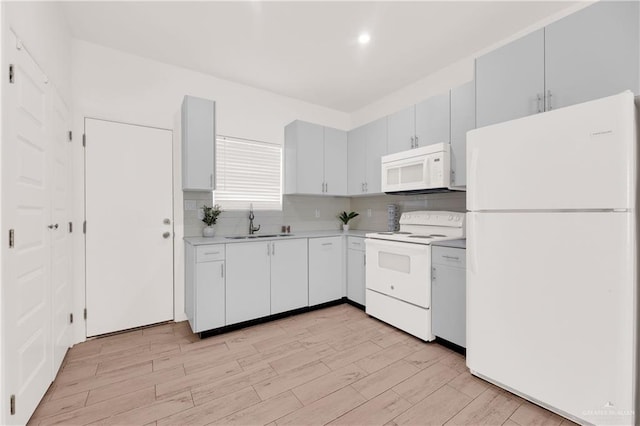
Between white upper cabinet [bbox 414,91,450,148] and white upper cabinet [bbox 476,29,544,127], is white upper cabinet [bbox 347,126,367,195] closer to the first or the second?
white upper cabinet [bbox 414,91,450,148]

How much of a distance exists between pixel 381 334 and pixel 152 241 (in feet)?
8.26

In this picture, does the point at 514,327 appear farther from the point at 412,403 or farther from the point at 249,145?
the point at 249,145

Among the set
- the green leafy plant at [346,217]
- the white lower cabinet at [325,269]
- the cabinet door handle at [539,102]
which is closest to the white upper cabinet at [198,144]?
the white lower cabinet at [325,269]

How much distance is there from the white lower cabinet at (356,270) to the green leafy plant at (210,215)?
63.8 inches

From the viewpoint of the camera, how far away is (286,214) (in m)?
3.79

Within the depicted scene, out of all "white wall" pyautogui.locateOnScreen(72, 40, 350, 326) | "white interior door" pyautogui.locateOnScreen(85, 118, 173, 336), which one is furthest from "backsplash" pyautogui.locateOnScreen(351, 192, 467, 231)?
"white interior door" pyautogui.locateOnScreen(85, 118, 173, 336)

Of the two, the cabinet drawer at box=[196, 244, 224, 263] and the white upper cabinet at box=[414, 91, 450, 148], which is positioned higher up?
the white upper cabinet at box=[414, 91, 450, 148]

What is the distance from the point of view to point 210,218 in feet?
10.2

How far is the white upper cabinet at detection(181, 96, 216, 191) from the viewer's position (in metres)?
2.79

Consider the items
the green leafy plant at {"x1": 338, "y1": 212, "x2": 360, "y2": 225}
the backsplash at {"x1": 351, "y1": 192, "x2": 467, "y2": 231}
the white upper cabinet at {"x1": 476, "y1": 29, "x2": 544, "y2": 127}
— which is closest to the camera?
the white upper cabinet at {"x1": 476, "y1": 29, "x2": 544, "y2": 127}

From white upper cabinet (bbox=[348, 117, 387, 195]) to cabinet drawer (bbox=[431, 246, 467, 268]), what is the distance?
1.24 metres

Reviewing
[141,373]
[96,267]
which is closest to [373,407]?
[141,373]

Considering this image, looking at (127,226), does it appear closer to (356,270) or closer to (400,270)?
(356,270)

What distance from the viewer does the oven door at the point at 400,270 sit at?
250cm
